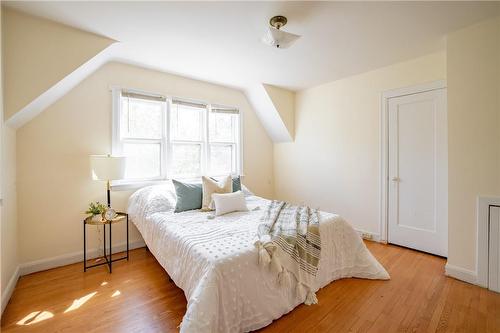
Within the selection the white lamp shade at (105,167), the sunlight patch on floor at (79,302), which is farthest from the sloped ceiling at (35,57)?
the sunlight patch on floor at (79,302)

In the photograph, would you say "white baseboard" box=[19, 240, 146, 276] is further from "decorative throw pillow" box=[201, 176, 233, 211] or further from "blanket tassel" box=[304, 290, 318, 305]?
"blanket tassel" box=[304, 290, 318, 305]

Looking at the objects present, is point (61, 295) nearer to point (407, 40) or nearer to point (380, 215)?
point (380, 215)

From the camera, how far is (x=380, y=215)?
10.5 feet

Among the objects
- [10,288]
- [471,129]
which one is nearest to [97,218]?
[10,288]

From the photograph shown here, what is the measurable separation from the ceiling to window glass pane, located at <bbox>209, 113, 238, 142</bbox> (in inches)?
37.6

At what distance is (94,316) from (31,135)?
77.1 inches

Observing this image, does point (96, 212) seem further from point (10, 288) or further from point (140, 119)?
point (140, 119)

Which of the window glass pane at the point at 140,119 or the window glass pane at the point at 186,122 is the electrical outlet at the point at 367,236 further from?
the window glass pane at the point at 140,119

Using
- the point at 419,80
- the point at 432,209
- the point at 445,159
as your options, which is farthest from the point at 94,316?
the point at 419,80

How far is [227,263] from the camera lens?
147 centimetres

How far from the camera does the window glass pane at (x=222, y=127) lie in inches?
151

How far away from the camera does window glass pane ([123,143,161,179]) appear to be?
304 cm

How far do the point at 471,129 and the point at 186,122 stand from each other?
344 centimetres

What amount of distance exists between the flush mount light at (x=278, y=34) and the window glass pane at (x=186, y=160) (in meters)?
2.05
